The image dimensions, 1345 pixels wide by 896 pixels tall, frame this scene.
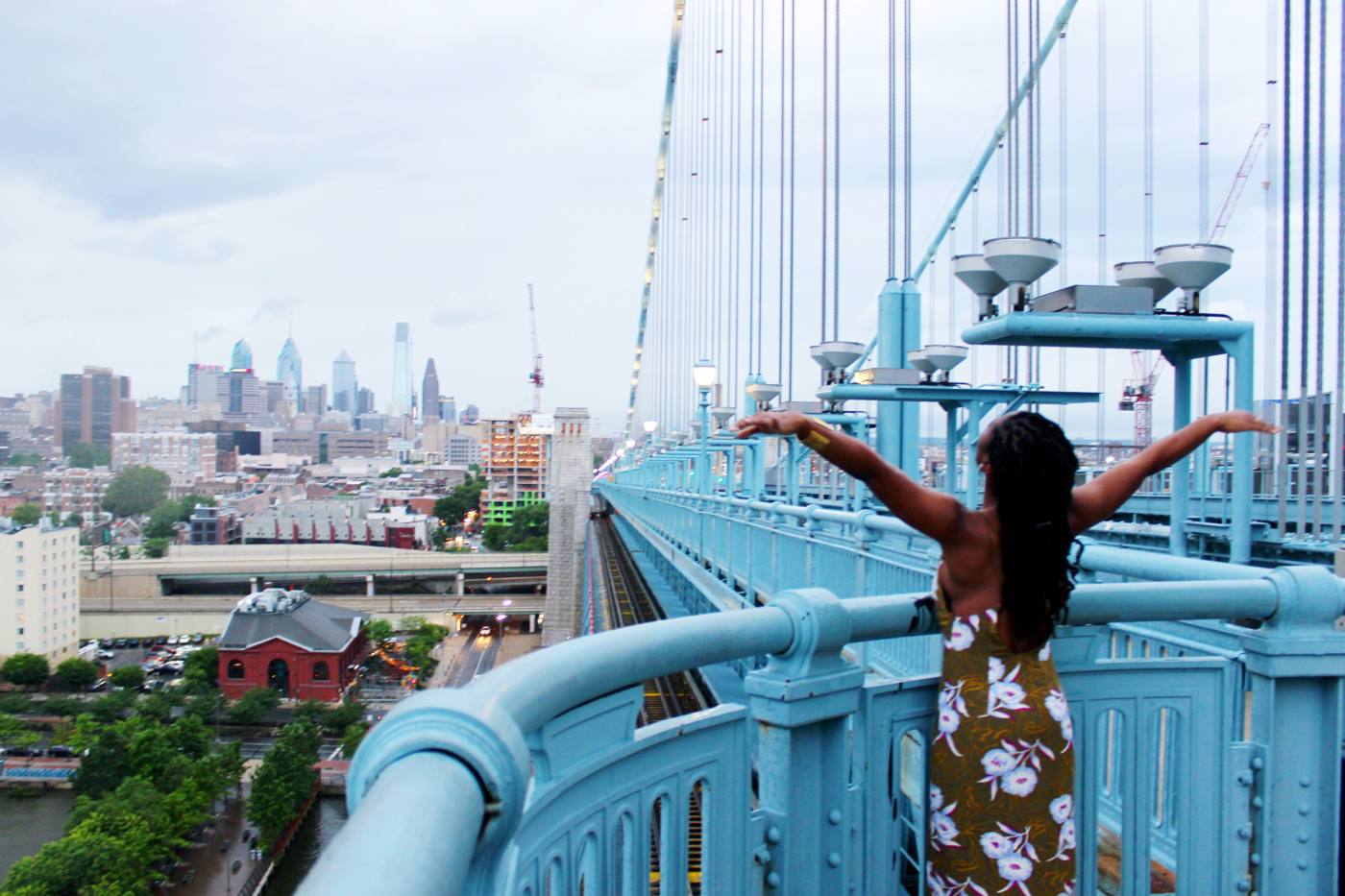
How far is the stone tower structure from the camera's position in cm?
5047

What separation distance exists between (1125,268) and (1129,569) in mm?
3940

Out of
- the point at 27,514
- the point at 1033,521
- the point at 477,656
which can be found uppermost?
the point at 1033,521

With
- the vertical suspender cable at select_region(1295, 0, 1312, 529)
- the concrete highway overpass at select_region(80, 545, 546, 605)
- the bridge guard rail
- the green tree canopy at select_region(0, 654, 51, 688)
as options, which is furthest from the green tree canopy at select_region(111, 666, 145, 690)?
the bridge guard rail

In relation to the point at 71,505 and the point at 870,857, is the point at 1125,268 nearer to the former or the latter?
the point at 870,857

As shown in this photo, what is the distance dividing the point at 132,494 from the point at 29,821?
382ft

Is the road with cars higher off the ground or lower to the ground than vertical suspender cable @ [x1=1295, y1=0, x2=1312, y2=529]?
lower

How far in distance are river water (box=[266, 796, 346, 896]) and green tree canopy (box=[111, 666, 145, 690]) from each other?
1926 centimetres

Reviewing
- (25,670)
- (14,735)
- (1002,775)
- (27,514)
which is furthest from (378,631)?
(27,514)

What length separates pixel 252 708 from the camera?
137 feet

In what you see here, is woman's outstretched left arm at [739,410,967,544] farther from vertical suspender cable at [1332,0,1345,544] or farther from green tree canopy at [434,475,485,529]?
green tree canopy at [434,475,485,529]

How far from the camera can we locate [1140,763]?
2.39 m

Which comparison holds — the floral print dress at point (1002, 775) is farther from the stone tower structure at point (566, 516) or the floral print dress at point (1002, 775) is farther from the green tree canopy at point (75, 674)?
the green tree canopy at point (75, 674)

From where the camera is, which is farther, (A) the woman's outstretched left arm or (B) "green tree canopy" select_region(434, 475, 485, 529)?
(B) "green tree canopy" select_region(434, 475, 485, 529)

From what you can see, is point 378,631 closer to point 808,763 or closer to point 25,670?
point 25,670
